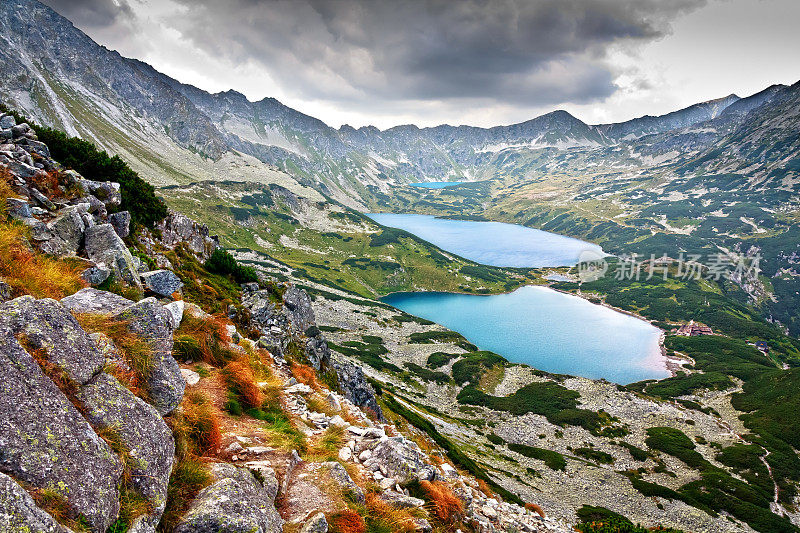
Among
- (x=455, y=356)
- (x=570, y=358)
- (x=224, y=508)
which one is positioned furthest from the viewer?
(x=570, y=358)

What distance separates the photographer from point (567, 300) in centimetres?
19688

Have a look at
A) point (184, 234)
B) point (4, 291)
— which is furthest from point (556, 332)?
point (4, 291)

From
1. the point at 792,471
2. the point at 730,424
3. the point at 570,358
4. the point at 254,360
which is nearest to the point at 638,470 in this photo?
the point at 792,471

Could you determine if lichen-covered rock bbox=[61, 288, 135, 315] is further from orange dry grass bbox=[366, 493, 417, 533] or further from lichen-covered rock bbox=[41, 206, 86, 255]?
orange dry grass bbox=[366, 493, 417, 533]

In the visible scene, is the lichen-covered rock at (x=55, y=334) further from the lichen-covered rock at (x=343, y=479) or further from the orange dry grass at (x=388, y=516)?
the orange dry grass at (x=388, y=516)

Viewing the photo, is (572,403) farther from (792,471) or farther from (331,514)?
(331,514)

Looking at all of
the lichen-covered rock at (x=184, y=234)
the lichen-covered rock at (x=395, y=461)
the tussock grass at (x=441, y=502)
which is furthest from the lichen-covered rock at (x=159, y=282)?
the lichen-covered rock at (x=184, y=234)

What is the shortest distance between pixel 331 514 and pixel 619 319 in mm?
201054

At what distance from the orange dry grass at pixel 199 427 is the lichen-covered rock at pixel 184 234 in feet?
75.1

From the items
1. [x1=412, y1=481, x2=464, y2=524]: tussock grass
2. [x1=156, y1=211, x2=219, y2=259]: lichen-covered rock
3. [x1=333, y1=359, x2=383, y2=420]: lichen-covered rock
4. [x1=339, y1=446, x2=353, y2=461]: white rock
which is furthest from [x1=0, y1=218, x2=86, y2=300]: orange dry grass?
[x1=333, y1=359, x2=383, y2=420]: lichen-covered rock

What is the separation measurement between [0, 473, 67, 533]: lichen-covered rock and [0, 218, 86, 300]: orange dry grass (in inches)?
224

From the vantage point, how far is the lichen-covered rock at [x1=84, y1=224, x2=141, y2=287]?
1297 cm

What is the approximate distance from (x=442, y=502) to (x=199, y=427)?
24.4ft

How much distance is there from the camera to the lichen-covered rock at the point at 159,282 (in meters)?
14.4
